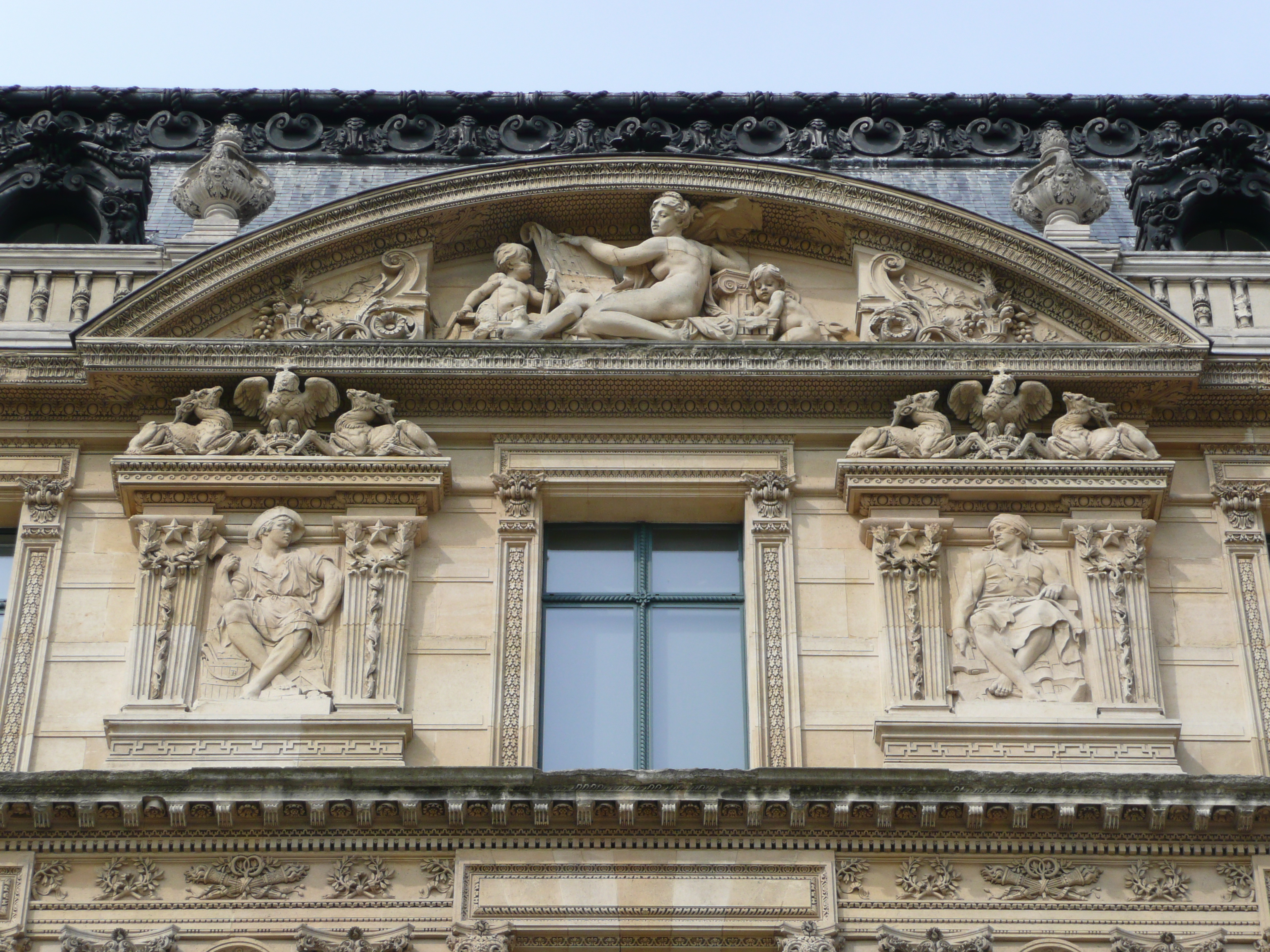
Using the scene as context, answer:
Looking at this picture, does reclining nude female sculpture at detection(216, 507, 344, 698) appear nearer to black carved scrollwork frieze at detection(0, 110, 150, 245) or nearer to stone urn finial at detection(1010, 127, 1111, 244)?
black carved scrollwork frieze at detection(0, 110, 150, 245)

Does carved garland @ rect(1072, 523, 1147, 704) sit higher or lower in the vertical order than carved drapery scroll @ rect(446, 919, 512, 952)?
higher

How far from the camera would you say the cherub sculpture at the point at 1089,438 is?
17.9 metres

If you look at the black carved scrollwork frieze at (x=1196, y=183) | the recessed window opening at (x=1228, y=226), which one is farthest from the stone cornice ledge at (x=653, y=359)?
the recessed window opening at (x=1228, y=226)

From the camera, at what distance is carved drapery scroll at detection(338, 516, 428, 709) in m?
16.8

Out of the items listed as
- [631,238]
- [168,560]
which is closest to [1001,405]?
[631,238]

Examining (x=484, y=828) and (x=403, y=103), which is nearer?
(x=484, y=828)

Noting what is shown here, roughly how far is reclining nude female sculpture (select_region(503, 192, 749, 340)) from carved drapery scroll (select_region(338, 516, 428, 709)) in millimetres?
2085

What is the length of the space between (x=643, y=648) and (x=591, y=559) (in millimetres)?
964

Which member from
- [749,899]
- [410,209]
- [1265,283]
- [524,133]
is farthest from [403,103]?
[749,899]

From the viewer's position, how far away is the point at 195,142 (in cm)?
2333

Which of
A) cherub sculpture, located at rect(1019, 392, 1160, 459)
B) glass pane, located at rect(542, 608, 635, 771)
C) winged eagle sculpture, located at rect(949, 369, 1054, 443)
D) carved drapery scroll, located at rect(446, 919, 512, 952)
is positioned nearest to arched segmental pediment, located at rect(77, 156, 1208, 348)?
cherub sculpture, located at rect(1019, 392, 1160, 459)

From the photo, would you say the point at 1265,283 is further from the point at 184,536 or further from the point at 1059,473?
the point at 184,536

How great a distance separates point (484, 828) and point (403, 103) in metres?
10.1

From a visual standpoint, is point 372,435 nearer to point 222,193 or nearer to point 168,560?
point 168,560
